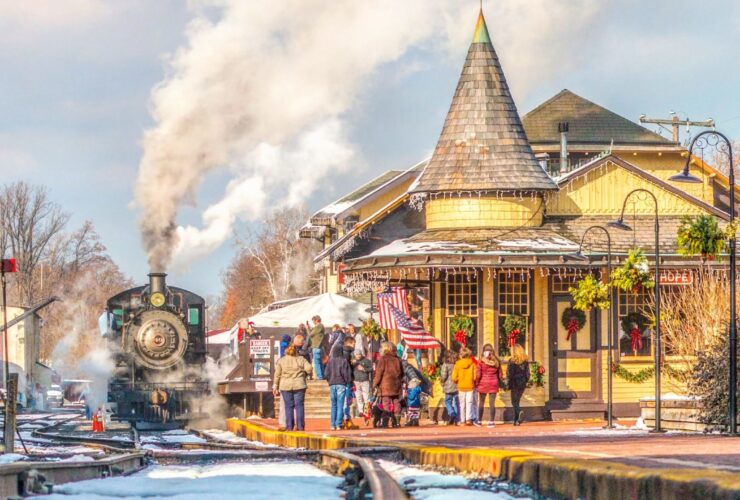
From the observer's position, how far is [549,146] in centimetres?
5728

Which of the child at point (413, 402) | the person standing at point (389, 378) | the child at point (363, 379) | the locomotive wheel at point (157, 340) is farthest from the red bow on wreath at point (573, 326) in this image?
the locomotive wheel at point (157, 340)

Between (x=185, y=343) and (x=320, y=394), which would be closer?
(x=320, y=394)

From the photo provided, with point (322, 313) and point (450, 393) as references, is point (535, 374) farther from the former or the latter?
point (322, 313)

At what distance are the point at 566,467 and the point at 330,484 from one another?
305cm

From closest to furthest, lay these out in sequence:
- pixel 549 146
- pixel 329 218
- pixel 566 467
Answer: pixel 566 467 → pixel 329 218 → pixel 549 146

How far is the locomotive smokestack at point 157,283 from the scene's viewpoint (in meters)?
38.3

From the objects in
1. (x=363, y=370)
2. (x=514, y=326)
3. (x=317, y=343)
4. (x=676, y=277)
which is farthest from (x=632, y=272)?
(x=317, y=343)

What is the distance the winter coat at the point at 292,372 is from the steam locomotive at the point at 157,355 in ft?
37.3

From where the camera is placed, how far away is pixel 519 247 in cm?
2997

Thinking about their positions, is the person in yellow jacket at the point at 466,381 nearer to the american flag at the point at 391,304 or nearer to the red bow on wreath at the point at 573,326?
the red bow on wreath at the point at 573,326

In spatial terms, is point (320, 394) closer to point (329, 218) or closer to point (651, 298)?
A: point (651, 298)

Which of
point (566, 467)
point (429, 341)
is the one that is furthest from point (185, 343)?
point (566, 467)

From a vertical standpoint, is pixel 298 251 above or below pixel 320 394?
above

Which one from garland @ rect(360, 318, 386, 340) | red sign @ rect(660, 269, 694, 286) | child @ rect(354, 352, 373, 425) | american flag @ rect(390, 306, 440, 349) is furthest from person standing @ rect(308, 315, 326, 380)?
red sign @ rect(660, 269, 694, 286)
